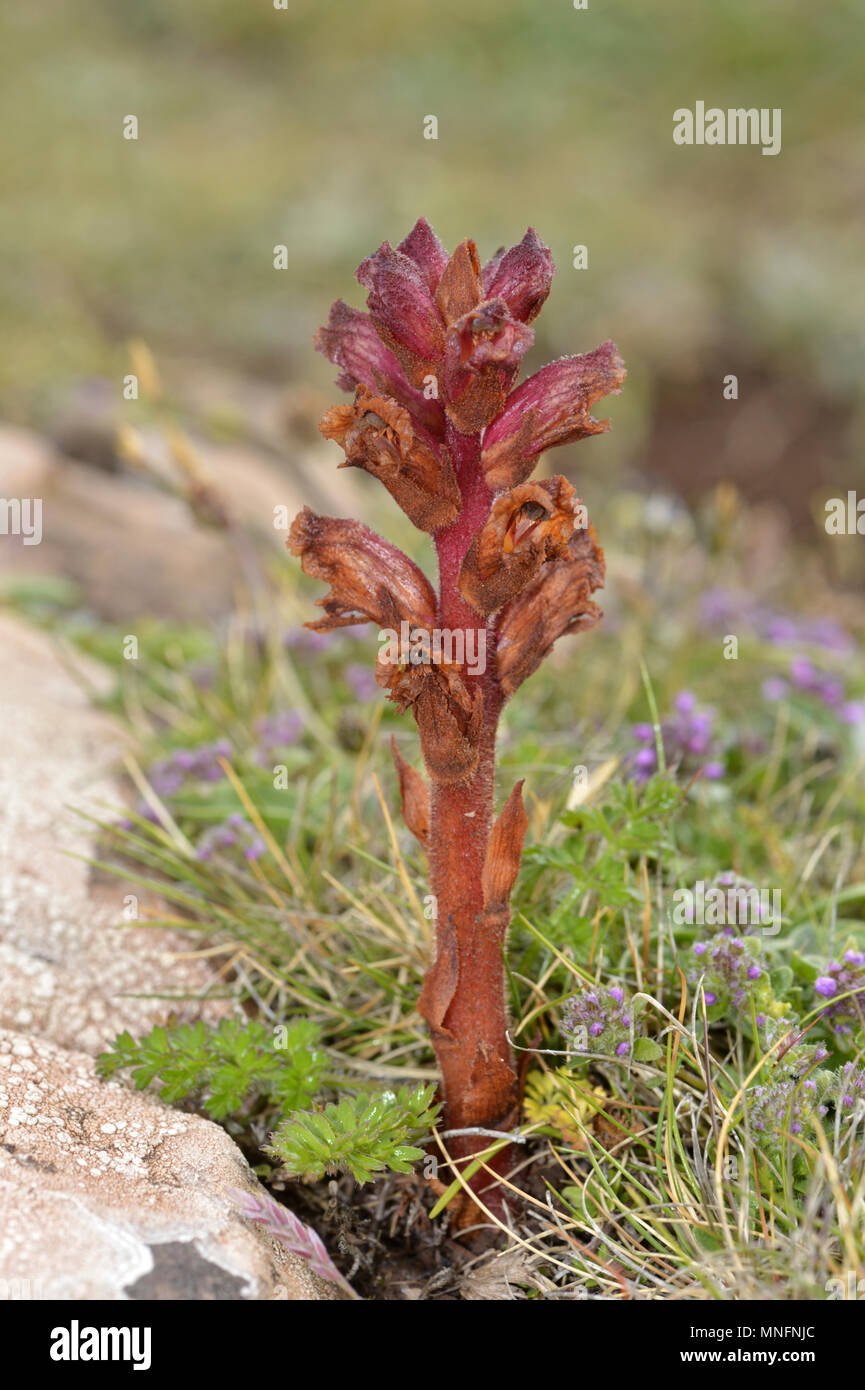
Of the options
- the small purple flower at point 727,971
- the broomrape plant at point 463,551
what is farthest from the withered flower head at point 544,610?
the small purple flower at point 727,971

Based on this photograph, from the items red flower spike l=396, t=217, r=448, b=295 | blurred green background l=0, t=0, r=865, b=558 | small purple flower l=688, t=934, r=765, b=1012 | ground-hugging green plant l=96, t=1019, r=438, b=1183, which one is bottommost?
ground-hugging green plant l=96, t=1019, r=438, b=1183

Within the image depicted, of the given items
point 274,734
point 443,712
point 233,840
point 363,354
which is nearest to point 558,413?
point 363,354

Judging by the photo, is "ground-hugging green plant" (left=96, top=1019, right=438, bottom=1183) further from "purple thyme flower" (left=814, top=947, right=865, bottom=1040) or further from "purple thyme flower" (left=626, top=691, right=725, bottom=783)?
"purple thyme flower" (left=626, top=691, right=725, bottom=783)

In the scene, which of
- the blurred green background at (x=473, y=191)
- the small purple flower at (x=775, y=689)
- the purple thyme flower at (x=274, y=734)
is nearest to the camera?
the purple thyme flower at (x=274, y=734)

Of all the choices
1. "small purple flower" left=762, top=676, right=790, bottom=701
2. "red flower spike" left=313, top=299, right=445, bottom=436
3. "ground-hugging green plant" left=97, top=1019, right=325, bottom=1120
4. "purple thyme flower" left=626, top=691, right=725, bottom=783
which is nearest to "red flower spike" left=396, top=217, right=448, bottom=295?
"red flower spike" left=313, top=299, right=445, bottom=436

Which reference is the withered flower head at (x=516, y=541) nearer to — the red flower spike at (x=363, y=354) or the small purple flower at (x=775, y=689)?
the red flower spike at (x=363, y=354)
